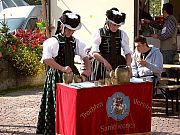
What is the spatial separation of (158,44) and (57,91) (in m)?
Answer: 4.60

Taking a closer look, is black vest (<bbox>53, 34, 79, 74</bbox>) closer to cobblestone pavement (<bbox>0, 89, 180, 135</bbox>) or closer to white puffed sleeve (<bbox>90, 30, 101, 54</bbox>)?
white puffed sleeve (<bbox>90, 30, 101, 54</bbox>)

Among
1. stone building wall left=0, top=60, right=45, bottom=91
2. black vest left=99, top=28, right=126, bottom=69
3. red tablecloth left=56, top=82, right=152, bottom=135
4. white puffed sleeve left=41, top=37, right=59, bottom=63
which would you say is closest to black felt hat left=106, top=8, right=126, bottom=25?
black vest left=99, top=28, right=126, bottom=69

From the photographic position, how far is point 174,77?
27.2ft

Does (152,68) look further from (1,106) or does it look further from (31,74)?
(31,74)

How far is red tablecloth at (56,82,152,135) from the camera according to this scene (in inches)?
183

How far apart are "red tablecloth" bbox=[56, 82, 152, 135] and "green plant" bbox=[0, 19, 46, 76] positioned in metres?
5.18

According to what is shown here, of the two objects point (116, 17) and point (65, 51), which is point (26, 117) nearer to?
point (65, 51)

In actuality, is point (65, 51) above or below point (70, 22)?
below

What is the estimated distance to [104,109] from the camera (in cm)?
476

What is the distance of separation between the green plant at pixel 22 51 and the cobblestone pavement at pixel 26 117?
0.88 metres

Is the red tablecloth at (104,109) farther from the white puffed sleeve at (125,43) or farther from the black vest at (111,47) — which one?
the black vest at (111,47)

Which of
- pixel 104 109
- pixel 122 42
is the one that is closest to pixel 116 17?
pixel 122 42

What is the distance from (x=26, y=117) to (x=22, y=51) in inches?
123

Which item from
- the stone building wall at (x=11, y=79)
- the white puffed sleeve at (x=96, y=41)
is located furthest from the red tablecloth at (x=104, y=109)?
the stone building wall at (x=11, y=79)
